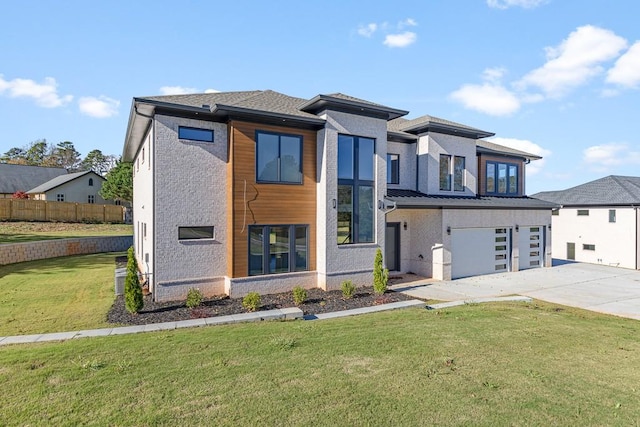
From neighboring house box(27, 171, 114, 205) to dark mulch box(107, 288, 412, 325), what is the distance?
3824cm

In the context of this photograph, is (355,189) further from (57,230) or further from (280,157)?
(57,230)

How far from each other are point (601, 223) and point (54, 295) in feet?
91.7

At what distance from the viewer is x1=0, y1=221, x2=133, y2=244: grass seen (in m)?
26.1

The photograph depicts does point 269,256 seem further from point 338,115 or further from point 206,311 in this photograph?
point 338,115

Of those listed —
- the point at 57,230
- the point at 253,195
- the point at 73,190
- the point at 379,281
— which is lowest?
the point at 379,281

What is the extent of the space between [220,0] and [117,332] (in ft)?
32.9

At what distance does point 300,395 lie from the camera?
16.1ft

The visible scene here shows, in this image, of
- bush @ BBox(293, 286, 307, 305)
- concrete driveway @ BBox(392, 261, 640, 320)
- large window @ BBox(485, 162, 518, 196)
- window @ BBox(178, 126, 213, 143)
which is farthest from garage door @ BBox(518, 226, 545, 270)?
window @ BBox(178, 126, 213, 143)

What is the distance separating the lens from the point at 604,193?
2291cm

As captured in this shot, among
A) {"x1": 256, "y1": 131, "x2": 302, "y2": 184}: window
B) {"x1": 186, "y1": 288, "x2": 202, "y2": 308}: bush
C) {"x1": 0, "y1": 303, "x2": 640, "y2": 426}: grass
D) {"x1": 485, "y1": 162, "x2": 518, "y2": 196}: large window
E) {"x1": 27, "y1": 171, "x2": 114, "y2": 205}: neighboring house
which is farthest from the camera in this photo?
{"x1": 27, "y1": 171, "x2": 114, "y2": 205}: neighboring house

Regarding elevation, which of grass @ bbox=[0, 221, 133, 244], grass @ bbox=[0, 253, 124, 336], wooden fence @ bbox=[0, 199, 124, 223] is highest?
wooden fence @ bbox=[0, 199, 124, 223]

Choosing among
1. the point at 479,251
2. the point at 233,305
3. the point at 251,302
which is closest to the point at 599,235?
the point at 479,251

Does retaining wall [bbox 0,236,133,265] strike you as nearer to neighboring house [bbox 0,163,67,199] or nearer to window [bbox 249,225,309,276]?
window [bbox 249,225,309,276]

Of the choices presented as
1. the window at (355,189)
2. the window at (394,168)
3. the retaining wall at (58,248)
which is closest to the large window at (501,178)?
the window at (394,168)
